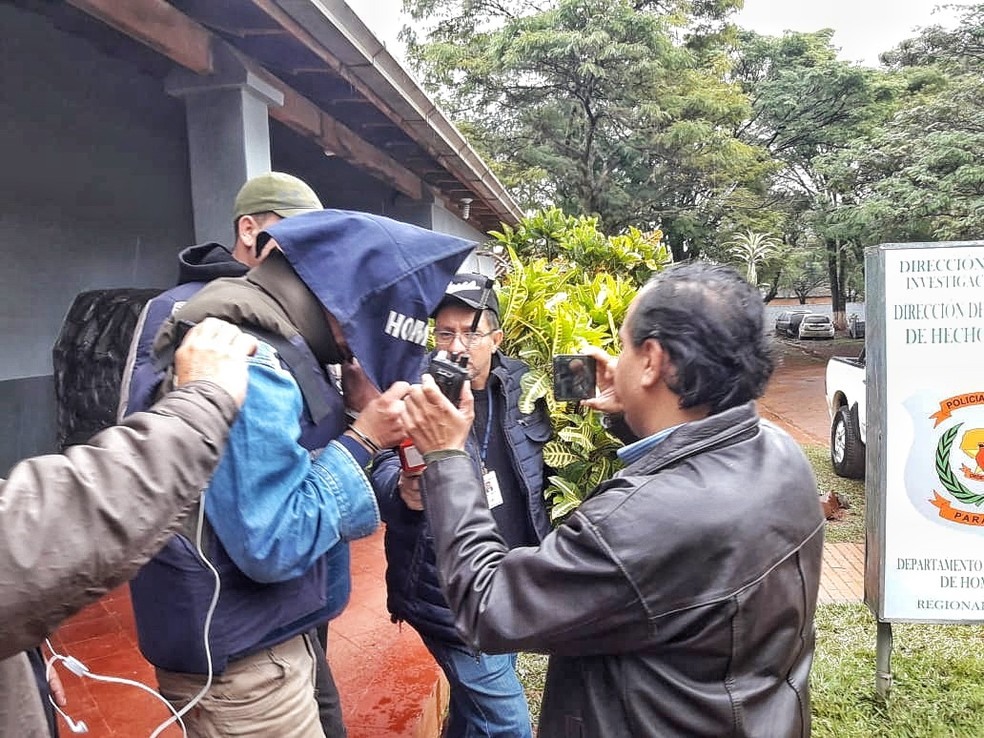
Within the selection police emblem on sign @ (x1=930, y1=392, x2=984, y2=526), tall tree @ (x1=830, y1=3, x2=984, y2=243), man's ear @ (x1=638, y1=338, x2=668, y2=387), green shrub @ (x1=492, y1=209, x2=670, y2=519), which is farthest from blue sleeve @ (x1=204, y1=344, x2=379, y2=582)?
tall tree @ (x1=830, y1=3, x2=984, y2=243)

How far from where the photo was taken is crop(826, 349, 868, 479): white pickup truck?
728cm

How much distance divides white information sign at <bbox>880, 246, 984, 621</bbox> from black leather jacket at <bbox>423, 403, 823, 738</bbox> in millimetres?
2160

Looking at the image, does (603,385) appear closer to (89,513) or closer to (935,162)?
(89,513)

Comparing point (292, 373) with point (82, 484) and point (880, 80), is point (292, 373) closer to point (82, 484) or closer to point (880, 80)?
point (82, 484)

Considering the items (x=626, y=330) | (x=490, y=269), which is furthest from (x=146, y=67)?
(x=490, y=269)

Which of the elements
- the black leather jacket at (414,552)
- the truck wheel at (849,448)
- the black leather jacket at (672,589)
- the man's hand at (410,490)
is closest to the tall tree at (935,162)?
the truck wheel at (849,448)

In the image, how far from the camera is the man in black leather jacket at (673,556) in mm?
1242

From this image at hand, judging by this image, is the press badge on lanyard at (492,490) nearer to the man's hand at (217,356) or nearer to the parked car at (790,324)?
the man's hand at (217,356)

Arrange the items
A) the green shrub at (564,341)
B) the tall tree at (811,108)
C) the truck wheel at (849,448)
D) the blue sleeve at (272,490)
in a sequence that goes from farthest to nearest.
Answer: the tall tree at (811,108) → the truck wheel at (849,448) → the green shrub at (564,341) → the blue sleeve at (272,490)

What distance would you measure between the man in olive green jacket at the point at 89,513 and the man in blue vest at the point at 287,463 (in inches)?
10.7

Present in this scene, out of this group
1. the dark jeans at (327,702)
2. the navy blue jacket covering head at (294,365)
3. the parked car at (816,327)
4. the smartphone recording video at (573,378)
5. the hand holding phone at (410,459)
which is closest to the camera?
the navy blue jacket covering head at (294,365)

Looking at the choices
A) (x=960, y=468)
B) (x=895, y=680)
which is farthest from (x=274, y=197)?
(x=895, y=680)

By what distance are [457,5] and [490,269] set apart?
10266 mm

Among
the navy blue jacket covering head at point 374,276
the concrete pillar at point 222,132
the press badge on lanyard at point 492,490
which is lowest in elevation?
the press badge on lanyard at point 492,490
